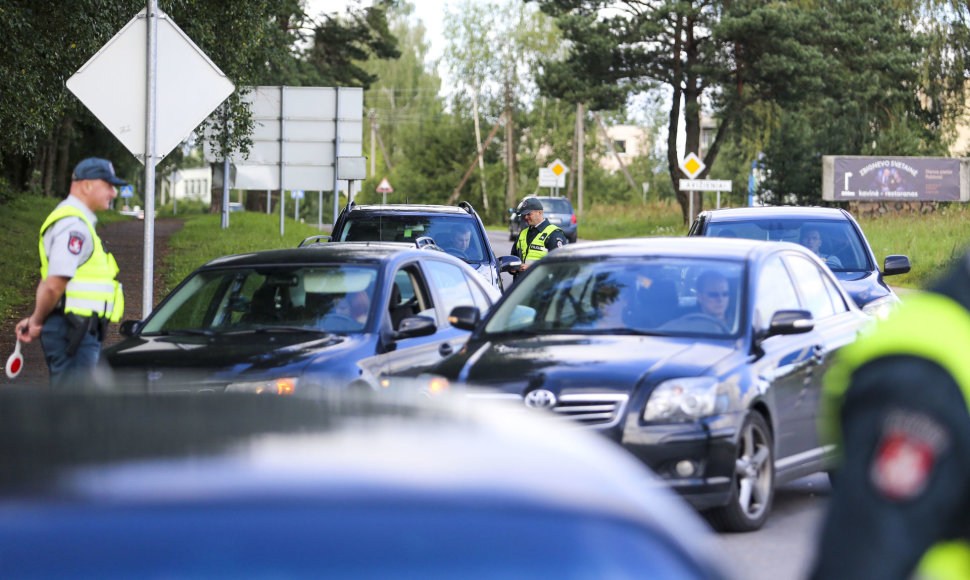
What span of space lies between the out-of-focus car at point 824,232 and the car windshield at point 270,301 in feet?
17.7

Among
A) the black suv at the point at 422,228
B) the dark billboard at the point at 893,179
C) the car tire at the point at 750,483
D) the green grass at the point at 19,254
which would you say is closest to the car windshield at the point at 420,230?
the black suv at the point at 422,228

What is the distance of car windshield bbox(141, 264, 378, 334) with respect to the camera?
8.56 m

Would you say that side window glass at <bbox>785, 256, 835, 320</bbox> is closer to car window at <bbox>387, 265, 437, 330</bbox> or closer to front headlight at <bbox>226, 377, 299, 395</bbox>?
car window at <bbox>387, 265, 437, 330</bbox>

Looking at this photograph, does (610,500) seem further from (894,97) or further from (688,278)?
(894,97)

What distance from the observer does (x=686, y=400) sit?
23.0ft

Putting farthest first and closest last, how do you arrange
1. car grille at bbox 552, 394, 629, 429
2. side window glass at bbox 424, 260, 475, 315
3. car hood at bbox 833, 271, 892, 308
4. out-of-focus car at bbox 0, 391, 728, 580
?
car hood at bbox 833, 271, 892, 308 → side window glass at bbox 424, 260, 475, 315 → car grille at bbox 552, 394, 629, 429 → out-of-focus car at bbox 0, 391, 728, 580

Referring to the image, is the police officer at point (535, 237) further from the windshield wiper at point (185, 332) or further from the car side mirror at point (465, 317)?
the windshield wiper at point (185, 332)

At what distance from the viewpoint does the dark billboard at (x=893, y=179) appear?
4022 cm

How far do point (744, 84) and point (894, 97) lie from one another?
5.92 meters

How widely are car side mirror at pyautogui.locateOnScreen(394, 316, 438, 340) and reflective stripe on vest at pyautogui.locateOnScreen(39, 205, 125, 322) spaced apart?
1.66 m

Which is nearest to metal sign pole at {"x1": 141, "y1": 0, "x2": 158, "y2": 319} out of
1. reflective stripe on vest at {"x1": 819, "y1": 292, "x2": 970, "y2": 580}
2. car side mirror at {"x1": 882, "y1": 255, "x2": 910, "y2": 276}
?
car side mirror at {"x1": 882, "y1": 255, "x2": 910, "y2": 276}

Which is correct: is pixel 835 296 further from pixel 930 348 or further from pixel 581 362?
pixel 930 348

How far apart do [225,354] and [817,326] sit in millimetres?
3626

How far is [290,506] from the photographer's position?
1.72 metres
